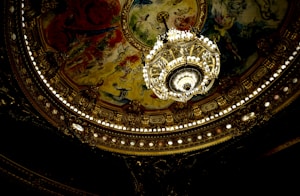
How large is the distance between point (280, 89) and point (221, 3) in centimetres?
237

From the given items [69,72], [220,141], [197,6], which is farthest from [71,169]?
[197,6]

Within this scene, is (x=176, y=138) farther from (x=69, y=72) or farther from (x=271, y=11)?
(x=271, y=11)

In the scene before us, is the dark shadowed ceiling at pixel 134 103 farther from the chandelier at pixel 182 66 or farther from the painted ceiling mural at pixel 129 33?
the chandelier at pixel 182 66

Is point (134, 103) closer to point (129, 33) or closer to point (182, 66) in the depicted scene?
point (129, 33)

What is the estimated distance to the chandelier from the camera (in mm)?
6480

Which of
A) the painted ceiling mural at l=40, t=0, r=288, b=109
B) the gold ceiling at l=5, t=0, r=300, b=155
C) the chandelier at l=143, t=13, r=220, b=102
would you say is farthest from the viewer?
the painted ceiling mural at l=40, t=0, r=288, b=109

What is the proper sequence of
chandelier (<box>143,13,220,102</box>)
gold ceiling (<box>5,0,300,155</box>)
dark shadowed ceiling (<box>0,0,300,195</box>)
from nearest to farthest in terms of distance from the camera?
dark shadowed ceiling (<box>0,0,300,195</box>) → chandelier (<box>143,13,220,102</box>) → gold ceiling (<box>5,0,300,155</box>)

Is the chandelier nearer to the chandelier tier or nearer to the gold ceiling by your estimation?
the chandelier tier

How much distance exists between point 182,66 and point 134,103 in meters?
3.09

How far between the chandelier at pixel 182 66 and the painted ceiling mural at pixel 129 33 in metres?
1.79

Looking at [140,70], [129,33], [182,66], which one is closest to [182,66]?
[182,66]

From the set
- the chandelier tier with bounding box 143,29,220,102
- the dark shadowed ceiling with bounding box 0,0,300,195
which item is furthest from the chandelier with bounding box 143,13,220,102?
the dark shadowed ceiling with bounding box 0,0,300,195

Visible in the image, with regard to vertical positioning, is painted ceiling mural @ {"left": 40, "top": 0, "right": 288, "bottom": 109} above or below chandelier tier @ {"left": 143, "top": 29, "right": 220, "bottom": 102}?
above

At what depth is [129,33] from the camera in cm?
858
